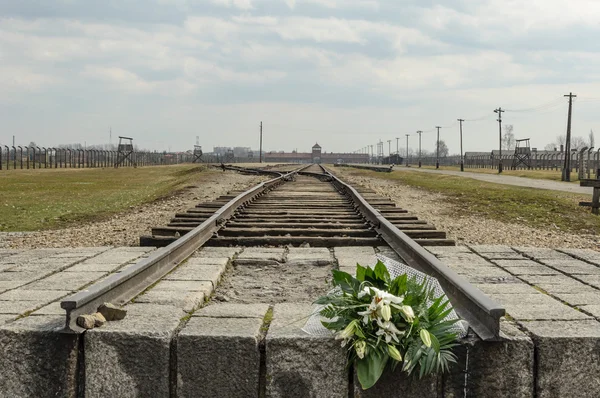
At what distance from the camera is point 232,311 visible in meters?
3.13

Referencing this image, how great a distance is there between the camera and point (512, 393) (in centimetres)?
262

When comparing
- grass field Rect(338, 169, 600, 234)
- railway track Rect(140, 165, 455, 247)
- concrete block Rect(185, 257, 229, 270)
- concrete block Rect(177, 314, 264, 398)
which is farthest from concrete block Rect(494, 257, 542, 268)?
grass field Rect(338, 169, 600, 234)

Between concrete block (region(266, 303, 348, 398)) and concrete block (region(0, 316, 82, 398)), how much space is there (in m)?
0.94

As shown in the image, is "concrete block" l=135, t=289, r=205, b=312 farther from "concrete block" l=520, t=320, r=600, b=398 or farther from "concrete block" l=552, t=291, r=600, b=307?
"concrete block" l=552, t=291, r=600, b=307

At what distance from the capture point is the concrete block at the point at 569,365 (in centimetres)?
261

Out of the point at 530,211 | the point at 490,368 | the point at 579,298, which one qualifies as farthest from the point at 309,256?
the point at 530,211

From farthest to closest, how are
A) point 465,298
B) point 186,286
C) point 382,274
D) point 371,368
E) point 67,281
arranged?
point 67,281
point 186,286
point 465,298
point 382,274
point 371,368

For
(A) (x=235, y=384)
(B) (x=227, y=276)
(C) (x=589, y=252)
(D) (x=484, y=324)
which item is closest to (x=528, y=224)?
(C) (x=589, y=252)

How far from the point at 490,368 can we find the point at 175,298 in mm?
1815

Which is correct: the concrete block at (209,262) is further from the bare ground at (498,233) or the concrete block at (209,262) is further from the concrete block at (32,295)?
the bare ground at (498,233)

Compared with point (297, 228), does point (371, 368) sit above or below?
below

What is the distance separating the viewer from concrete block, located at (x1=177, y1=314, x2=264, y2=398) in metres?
2.57

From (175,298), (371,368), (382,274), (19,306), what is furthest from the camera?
(175,298)

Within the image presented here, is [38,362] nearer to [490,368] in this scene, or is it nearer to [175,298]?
[175,298]
